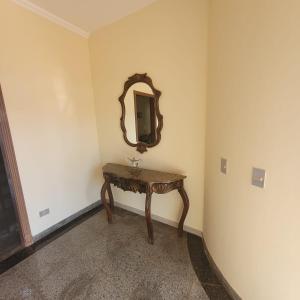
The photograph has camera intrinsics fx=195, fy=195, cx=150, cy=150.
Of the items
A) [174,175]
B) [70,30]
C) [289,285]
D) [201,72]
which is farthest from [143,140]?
[289,285]

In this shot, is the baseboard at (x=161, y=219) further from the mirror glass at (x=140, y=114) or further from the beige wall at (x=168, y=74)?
the mirror glass at (x=140, y=114)

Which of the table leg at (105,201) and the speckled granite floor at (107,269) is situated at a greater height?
the table leg at (105,201)

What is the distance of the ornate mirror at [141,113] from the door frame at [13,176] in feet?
4.36

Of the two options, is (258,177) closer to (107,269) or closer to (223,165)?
(223,165)

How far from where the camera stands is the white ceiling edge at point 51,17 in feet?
6.92

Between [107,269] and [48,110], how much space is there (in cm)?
195

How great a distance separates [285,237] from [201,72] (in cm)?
160

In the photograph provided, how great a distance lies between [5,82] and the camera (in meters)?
2.04

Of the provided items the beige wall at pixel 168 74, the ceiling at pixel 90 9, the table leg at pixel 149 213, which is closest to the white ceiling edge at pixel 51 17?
the ceiling at pixel 90 9

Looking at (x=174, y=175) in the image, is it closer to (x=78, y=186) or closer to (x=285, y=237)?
(x=285, y=237)

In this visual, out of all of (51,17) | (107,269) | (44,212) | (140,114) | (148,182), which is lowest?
(107,269)

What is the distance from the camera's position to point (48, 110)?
2439 mm

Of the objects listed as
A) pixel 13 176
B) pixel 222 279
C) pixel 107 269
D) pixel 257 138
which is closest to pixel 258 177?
pixel 257 138

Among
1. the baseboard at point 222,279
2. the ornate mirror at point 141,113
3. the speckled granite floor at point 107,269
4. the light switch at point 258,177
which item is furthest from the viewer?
the ornate mirror at point 141,113
